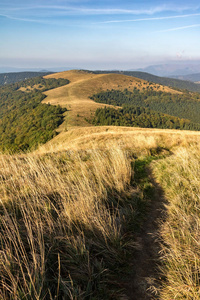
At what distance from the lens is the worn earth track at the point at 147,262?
2.46 metres

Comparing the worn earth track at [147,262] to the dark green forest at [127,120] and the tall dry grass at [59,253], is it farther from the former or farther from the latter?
the dark green forest at [127,120]

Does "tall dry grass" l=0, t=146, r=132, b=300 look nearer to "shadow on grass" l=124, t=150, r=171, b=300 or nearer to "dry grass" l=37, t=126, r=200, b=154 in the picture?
"shadow on grass" l=124, t=150, r=171, b=300

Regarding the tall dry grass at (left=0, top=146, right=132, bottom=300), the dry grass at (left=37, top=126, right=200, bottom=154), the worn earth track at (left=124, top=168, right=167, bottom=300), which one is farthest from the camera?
the dry grass at (left=37, top=126, right=200, bottom=154)

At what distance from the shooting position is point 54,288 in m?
2.30

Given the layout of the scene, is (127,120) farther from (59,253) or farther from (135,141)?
(59,253)

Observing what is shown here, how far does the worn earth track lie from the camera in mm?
2461

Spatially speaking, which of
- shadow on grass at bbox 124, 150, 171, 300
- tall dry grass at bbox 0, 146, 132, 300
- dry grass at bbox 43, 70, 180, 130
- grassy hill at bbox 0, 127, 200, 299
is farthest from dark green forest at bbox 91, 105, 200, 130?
tall dry grass at bbox 0, 146, 132, 300

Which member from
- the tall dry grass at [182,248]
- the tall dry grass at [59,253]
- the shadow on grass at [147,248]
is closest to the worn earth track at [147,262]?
the shadow on grass at [147,248]

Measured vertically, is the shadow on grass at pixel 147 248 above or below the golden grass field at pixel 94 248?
below

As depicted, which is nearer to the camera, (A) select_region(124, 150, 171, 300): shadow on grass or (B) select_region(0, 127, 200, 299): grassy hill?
(B) select_region(0, 127, 200, 299): grassy hill

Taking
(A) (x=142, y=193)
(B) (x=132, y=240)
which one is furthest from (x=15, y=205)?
(A) (x=142, y=193)

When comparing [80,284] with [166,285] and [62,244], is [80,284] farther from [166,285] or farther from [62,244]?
[166,285]

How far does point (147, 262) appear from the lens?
292cm

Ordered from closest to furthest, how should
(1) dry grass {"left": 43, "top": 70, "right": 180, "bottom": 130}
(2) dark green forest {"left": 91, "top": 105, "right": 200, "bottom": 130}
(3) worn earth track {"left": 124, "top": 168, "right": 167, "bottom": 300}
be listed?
(3) worn earth track {"left": 124, "top": 168, "right": 167, "bottom": 300}
(1) dry grass {"left": 43, "top": 70, "right": 180, "bottom": 130}
(2) dark green forest {"left": 91, "top": 105, "right": 200, "bottom": 130}
